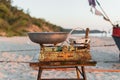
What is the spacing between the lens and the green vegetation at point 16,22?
32309mm

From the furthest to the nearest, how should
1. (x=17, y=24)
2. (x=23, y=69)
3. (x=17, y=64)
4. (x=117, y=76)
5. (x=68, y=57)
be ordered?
(x=17, y=24) < (x=17, y=64) < (x=23, y=69) < (x=117, y=76) < (x=68, y=57)

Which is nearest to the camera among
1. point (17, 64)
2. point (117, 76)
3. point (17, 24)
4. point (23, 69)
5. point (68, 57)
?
point (68, 57)

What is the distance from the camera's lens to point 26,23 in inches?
1433

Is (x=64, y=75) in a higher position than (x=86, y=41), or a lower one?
lower

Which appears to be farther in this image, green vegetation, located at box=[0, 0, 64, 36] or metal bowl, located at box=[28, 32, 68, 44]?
green vegetation, located at box=[0, 0, 64, 36]

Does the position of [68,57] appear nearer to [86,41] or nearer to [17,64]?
[86,41]

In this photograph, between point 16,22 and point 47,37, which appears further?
point 16,22

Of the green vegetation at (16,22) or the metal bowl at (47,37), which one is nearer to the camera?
the metal bowl at (47,37)

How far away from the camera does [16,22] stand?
1371 inches

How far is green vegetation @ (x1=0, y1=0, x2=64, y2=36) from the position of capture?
32.3m

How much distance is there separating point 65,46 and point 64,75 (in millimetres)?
2999

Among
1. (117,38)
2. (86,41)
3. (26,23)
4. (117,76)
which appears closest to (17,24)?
(26,23)

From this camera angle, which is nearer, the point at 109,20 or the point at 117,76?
the point at 117,76

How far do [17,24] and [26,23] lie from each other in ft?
7.02
